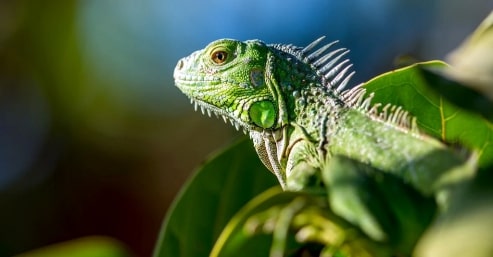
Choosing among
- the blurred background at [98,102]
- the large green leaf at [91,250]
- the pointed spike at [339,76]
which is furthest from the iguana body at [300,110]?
the blurred background at [98,102]

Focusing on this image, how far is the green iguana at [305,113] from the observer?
4.00ft

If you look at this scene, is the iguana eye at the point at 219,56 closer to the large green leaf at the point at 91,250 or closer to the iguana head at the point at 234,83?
the iguana head at the point at 234,83

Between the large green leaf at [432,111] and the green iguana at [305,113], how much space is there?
3 cm

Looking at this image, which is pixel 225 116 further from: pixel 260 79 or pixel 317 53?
pixel 317 53

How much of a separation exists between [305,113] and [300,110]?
0.03m

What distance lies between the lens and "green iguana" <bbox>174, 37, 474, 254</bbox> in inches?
48.0

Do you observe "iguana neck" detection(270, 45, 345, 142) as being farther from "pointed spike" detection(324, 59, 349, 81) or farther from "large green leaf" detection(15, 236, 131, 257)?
"large green leaf" detection(15, 236, 131, 257)

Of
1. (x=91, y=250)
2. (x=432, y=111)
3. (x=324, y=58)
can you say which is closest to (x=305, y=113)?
(x=324, y=58)

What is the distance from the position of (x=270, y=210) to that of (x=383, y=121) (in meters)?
0.47

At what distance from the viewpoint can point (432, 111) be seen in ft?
4.40

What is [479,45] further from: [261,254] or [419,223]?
[261,254]

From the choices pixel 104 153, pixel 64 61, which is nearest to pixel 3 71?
pixel 64 61

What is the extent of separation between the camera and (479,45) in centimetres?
77

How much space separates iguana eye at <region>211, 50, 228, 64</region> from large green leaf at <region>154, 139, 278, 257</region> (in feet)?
1.30
